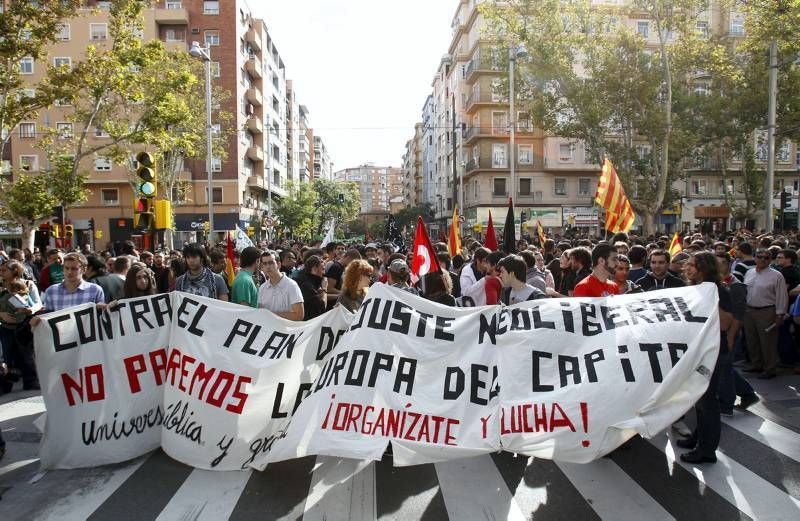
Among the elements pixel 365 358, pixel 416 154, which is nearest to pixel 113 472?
pixel 365 358

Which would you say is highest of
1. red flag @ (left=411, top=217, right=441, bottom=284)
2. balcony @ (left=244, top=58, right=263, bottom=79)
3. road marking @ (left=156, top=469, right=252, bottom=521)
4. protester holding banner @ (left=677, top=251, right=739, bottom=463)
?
balcony @ (left=244, top=58, right=263, bottom=79)

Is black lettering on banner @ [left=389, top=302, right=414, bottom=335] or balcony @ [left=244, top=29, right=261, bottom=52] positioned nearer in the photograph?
black lettering on banner @ [left=389, top=302, right=414, bottom=335]

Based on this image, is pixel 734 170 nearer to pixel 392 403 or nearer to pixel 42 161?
pixel 392 403

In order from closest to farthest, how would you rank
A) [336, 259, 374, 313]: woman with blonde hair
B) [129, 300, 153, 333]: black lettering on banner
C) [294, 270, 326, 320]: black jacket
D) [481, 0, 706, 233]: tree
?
[129, 300, 153, 333]: black lettering on banner, [336, 259, 374, 313]: woman with blonde hair, [294, 270, 326, 320]: black jacket, [481, 0, 706, 233]: tree

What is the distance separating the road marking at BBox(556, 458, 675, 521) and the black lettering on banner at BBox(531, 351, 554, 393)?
858 mm

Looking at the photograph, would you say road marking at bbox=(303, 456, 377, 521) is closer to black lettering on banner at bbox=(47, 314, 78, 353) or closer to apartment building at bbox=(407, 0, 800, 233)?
black lettering on banner at bbox=(47, 314, 78, 353)

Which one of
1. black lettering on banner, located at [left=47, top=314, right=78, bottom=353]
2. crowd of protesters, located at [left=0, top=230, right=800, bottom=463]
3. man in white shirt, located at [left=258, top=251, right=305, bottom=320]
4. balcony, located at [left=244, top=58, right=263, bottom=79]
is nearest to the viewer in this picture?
black lettering on banner, located at [left=47, top=314, right=78, bottom=353]

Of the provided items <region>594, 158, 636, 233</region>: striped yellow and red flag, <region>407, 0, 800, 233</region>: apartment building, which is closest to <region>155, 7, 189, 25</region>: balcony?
<region>407, 0, 800, 233</region>: apartment building

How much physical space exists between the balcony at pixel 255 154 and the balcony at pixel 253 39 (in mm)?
8643

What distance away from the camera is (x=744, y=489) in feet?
14.8

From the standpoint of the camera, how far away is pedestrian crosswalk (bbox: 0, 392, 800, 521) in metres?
4.19

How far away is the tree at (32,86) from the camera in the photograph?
15203 mm

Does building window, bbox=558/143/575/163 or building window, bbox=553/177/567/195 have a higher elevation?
building window, bbox=558/143/575/163

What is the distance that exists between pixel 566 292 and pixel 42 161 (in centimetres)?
4617
